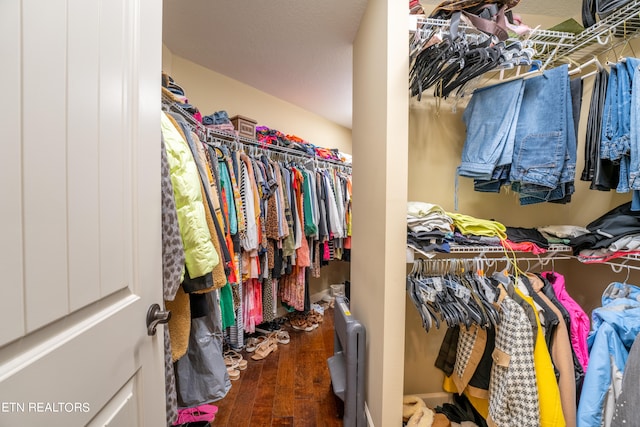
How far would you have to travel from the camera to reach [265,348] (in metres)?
2.11

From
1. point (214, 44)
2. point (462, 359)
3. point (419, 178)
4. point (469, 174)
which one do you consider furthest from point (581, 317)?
point (214, 44)

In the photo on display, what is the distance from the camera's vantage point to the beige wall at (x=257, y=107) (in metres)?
2.19

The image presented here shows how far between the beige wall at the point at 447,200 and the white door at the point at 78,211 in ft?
4.15

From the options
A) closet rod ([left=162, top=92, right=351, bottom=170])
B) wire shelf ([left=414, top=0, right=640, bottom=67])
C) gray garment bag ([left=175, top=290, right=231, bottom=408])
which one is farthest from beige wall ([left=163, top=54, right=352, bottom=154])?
gray garment bag ([left=175, top=290, right=231, bottom=408])

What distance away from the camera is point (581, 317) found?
105 centimetres

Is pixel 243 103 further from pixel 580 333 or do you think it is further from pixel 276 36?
pixel 580 333

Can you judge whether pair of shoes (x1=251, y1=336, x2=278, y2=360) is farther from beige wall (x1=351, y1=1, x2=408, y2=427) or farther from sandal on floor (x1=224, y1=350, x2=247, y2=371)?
beige wall (x1=351, y1=1, x2=408, y2=427)

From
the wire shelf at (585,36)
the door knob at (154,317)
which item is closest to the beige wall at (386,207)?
the wire shelf at (585,36)

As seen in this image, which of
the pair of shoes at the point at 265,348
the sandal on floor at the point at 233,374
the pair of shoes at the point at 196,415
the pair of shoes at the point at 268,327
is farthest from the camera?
the pair of shoes at the point at 268,327

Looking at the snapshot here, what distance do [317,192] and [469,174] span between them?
1491mm

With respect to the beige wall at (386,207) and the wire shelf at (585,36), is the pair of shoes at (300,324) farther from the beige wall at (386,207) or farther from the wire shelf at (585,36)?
the wire shelf at (585,36)

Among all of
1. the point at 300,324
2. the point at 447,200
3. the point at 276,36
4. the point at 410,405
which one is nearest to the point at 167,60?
the point at 276,36

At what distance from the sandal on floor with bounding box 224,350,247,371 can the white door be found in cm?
138

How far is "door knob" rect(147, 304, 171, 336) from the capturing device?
637mm
